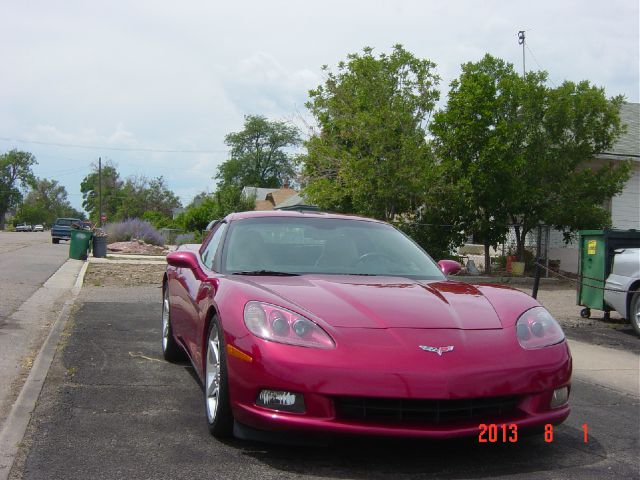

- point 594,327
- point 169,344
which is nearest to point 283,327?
point 169,344

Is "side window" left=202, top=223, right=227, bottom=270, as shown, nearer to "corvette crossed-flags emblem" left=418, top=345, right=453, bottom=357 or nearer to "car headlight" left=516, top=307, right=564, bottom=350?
"corvette crossed-flags emblem" left=418, top=345, right=453, bottom=357

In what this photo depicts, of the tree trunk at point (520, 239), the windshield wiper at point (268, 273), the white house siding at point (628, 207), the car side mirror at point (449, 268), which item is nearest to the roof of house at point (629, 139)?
the white house siding at point (628, 207)

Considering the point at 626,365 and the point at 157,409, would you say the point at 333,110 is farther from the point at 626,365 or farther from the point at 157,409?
the point at 157,409

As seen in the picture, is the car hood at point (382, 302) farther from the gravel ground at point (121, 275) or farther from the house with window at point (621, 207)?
the house with window at point (621, 207)

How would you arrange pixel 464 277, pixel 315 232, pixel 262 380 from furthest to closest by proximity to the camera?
1. pixel 464 277
2. pixel 315 232
3. pixel 262 380

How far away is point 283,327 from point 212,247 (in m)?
1.90

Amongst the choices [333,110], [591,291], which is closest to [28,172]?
[333,110]

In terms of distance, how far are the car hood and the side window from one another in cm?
79

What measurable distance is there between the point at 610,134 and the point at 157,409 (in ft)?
52.9

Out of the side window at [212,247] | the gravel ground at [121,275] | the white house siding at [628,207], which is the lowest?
the gravel ground at [121,275]

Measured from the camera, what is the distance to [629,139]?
67.3 feet

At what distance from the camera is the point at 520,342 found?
364cm

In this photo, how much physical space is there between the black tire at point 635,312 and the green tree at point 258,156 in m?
85.6

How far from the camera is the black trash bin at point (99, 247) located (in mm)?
24641
